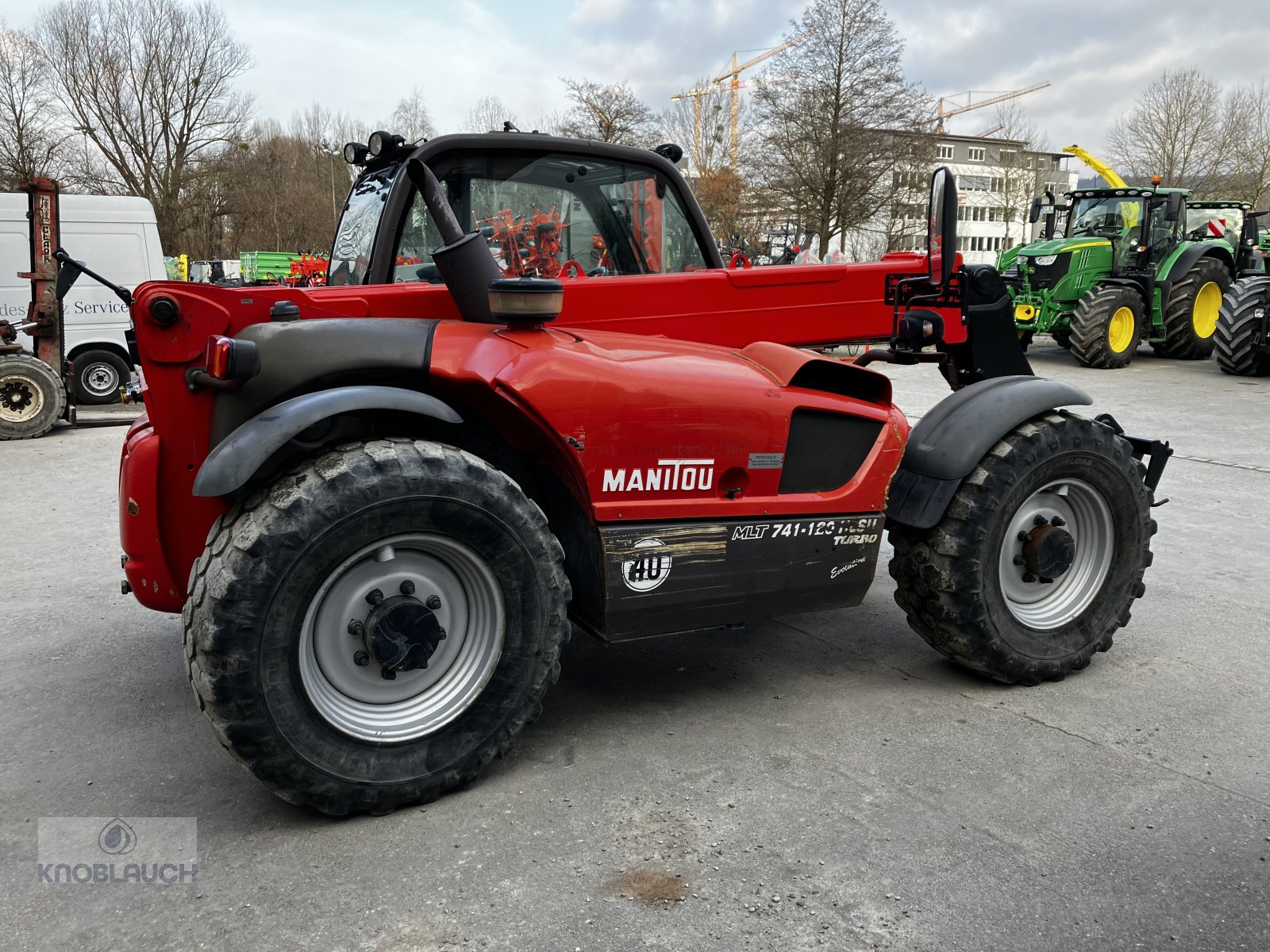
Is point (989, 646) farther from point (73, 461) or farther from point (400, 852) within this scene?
point (73, 461)

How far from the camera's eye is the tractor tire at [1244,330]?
581 inches

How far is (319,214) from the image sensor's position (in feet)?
123

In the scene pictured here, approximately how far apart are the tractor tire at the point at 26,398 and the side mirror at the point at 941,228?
9.81 m

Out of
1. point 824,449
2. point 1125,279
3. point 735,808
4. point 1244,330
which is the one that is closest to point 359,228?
point 824,449

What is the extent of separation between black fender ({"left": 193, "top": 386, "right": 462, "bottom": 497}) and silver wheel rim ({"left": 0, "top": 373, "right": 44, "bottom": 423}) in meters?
9.25

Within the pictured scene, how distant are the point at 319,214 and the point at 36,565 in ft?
113

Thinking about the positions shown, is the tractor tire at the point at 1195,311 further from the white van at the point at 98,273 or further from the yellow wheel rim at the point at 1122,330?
the white van at the point at 98,273

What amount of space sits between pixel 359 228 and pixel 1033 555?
3.08 meters

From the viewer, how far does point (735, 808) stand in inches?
120

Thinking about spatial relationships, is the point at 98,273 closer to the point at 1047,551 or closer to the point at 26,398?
the point at 26,398

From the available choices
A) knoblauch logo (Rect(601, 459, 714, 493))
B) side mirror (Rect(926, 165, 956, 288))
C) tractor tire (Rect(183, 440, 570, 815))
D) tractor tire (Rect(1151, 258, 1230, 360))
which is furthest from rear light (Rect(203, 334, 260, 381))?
tractor tire (Rect(1151, 258, 1230, 360))

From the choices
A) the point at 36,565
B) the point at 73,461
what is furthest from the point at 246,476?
the point at 73,461

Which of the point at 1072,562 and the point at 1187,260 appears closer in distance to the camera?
the point at 1072,562

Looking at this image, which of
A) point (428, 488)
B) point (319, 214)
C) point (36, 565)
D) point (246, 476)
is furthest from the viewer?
point (319, 214)
